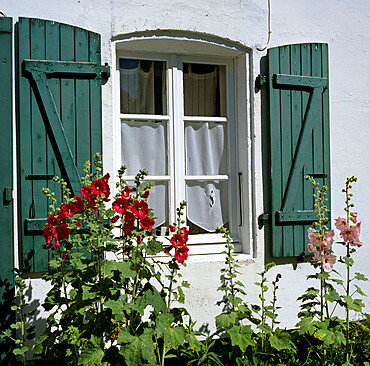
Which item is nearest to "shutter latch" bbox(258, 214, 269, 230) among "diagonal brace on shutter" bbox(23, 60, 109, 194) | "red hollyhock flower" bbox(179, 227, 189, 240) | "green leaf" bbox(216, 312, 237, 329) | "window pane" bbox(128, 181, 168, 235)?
"window pane" bbox(128, 181, 168, 235)

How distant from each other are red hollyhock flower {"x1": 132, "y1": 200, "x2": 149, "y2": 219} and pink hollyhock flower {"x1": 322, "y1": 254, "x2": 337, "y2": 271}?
4.27 ft

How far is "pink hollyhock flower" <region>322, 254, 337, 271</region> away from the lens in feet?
11.5

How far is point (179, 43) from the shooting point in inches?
165

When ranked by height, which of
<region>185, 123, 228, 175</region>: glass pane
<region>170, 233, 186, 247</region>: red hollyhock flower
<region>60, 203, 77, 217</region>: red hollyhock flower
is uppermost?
<region>185, 123, 228, 175</region>: glass pane

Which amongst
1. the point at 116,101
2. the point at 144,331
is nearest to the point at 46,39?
the point at 116,101

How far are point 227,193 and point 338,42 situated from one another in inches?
64.6

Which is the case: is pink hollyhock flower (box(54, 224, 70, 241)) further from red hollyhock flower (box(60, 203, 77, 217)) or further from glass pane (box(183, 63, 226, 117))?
glass pane (box(183, 63, 226, 117))

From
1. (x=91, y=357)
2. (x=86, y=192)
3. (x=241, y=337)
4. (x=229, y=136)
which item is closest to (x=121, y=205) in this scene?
(x=86, y=192)

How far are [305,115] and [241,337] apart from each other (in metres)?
1.92

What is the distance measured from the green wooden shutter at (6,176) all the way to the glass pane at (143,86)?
0.90 meters

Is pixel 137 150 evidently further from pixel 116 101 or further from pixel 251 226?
pixel 251 226

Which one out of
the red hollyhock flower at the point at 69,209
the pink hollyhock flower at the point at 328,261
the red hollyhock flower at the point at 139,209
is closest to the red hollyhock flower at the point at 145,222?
the red hollyhock flower at the point at 139,209

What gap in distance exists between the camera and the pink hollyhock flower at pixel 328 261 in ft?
11.5

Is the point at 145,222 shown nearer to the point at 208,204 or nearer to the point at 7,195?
the point at 7,195
